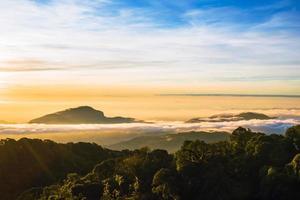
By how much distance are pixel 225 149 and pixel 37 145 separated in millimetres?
85316

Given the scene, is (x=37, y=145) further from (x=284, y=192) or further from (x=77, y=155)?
(x=284, y=192)

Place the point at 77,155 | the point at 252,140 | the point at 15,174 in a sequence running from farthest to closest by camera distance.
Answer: the point at 77,155 < the point at 15,174 < the point at 252,140

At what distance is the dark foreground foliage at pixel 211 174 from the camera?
66.5 meters

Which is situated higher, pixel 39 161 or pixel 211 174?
pixel 211 174

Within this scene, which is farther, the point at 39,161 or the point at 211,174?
the point at 39,161

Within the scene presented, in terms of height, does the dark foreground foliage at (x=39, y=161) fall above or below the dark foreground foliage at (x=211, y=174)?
below

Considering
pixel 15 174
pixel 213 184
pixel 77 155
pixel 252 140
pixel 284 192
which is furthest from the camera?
pixel 77 155

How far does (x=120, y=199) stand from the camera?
7256 cm

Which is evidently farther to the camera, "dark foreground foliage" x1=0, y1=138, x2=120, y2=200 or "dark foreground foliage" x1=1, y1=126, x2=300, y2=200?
"dark foreground foliage" x1=0, y1=138, x2=120, y2=200

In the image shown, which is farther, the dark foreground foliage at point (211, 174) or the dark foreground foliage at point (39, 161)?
the dark foreground foliage at point (39, 161)

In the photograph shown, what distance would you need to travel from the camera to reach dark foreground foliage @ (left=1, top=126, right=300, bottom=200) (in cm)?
6650

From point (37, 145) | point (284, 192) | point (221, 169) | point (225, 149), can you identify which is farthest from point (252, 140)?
point (37, 145)

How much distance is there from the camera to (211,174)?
69.4m

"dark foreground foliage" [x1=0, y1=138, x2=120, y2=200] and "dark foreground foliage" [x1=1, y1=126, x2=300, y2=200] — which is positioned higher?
"dark foreground foliage" [x1=1, y1=126, x2=300, y2=200]
